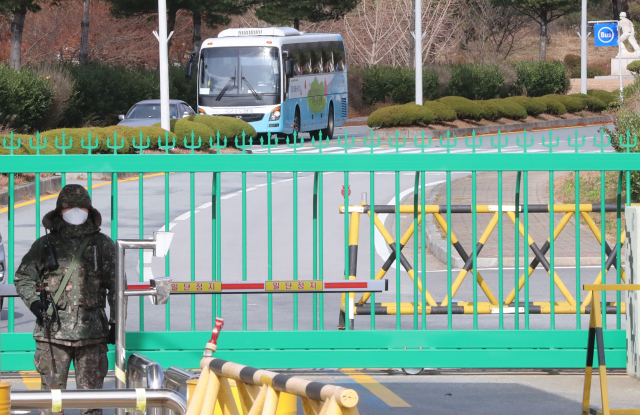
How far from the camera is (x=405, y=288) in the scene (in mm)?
10836

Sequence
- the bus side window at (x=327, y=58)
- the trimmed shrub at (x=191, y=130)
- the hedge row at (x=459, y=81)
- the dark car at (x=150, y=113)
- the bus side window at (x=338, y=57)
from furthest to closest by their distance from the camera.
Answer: the hedge row at (x=459, y=81) → the bus side window at (x=338, y=57) → the bus side window at (x=327, y=58) → the dark car at (x=150, y=113) → the trimmed shrub at (x=191, y=130)

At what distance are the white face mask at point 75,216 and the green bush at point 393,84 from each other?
45047mm

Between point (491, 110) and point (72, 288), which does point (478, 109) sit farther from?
point (72, 288)

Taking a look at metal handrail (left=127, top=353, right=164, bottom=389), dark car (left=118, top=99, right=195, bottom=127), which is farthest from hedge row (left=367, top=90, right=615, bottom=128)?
metal handrail (left=127, top=353, right=164, bottom=389)

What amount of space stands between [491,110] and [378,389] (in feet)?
118

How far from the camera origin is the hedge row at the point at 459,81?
49.8m

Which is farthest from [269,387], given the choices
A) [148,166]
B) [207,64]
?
[207,64]

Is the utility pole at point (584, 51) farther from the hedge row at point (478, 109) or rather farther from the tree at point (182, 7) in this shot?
the tree at point (182, 7)

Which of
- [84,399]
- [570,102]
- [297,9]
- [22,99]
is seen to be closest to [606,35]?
[570,102]

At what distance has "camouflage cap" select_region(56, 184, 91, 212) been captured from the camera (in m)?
5.09

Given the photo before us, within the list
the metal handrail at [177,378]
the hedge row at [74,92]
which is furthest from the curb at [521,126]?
the metal handrail at [177,378]

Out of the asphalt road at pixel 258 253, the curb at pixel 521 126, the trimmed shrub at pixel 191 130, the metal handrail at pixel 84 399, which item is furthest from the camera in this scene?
the curb at pixel 521 126

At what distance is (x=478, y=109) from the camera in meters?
40.8

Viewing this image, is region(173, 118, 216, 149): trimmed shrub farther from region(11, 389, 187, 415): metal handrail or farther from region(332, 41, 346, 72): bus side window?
region(11, 389, 187, 415): metal handrail
